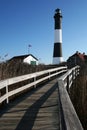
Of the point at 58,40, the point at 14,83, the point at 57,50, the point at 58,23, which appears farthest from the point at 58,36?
the point at 14,83

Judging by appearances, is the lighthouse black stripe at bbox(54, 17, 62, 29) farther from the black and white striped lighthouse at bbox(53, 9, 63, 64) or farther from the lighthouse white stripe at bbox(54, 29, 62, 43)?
the lighthouse white stripe at bbox(54, 29, 62, 43)

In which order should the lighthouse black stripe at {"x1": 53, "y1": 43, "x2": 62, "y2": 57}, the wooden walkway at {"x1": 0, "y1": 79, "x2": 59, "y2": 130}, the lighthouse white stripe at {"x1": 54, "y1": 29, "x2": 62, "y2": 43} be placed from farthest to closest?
the lighthouse black stripe at {"x1": 53, "y1": 43, "x2": 62, "y2": 57} < the lighthouse white stripe at {"x1": 54, "y1": 29, "x2": 62, "y2": 43} < the wooden walkway at {"x1": 0, "y1": 79, "x2": 59, "y2": 130}

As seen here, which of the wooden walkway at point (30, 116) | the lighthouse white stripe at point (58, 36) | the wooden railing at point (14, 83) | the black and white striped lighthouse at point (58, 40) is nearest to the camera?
the wooden walkway at point (30, 116)

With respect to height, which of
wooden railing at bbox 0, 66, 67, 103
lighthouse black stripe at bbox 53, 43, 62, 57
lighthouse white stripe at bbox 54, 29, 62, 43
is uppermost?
lighthouse white stripe at bbox 54, 29, 62, 43

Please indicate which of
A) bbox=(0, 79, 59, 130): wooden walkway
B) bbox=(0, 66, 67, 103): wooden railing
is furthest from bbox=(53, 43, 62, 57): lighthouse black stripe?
bbox=(0, 79, 59, 130): wooden walkway

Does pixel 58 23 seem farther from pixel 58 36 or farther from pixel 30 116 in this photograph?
pixel 30 116

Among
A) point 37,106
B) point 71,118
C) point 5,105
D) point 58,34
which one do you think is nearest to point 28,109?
point 37,106

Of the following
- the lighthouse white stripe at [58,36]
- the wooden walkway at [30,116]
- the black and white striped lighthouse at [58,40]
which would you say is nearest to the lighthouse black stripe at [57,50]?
the black and white striped lighthouse at [58,40]

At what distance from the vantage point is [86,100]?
7.85 m

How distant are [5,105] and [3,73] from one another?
3485 millimetres

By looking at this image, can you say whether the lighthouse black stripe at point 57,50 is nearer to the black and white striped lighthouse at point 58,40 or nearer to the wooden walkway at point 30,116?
the black and white striped lighthouse at point 58,40

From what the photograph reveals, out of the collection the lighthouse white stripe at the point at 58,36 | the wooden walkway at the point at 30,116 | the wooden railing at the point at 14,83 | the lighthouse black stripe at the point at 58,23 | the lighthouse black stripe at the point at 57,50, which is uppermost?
the lighthouse black stripe at the point at 58,23

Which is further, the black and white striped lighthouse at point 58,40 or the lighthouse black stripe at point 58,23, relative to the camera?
the lighthouse black stripe at point 58,23

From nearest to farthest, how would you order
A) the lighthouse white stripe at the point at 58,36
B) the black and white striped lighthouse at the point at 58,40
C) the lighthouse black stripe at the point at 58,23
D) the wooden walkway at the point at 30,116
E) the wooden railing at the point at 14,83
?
1. the wooden walkway at the point at 30,116
2. the wooden railing at the point at 14,83
3. the lighthouse white stripe at the point at 58,36
4. the black and white striped lighthouse at the point at 58,40
5. the lighthouse black stripe at the point at 58,23
